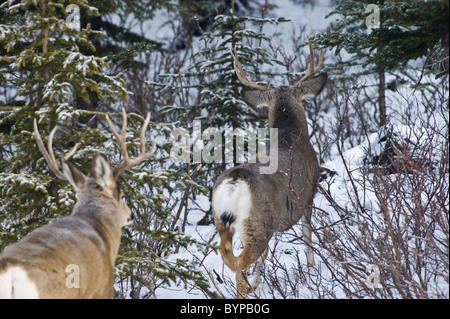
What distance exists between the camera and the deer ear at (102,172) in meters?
3.19

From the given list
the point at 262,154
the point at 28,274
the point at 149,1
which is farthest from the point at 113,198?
the point at 149,1

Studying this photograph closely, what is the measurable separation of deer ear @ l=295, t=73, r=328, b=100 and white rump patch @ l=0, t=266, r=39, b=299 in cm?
472

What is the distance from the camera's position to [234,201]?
15.5 feet

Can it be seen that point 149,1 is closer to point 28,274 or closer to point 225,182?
point 225,182

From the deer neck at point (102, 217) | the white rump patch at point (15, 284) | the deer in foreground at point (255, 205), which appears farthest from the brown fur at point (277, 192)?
the white rump patch at point (15, 284)

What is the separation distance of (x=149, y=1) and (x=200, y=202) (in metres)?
3.69

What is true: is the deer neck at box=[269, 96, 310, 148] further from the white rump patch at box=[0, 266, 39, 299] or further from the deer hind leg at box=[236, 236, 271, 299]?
the white rump patch at box=[0, 266, 39, 299]

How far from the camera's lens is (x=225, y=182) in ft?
15.6

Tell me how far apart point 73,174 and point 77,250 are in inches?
24.8

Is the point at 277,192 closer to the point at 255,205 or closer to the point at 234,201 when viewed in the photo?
the point at 255,205

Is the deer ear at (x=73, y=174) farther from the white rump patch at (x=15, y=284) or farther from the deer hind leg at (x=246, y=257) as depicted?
the deer hind leg at (x=246, y=257)

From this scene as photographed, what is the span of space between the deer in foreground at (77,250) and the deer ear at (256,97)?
10.7 ft

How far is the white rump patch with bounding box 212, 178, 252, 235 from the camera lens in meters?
4.70
